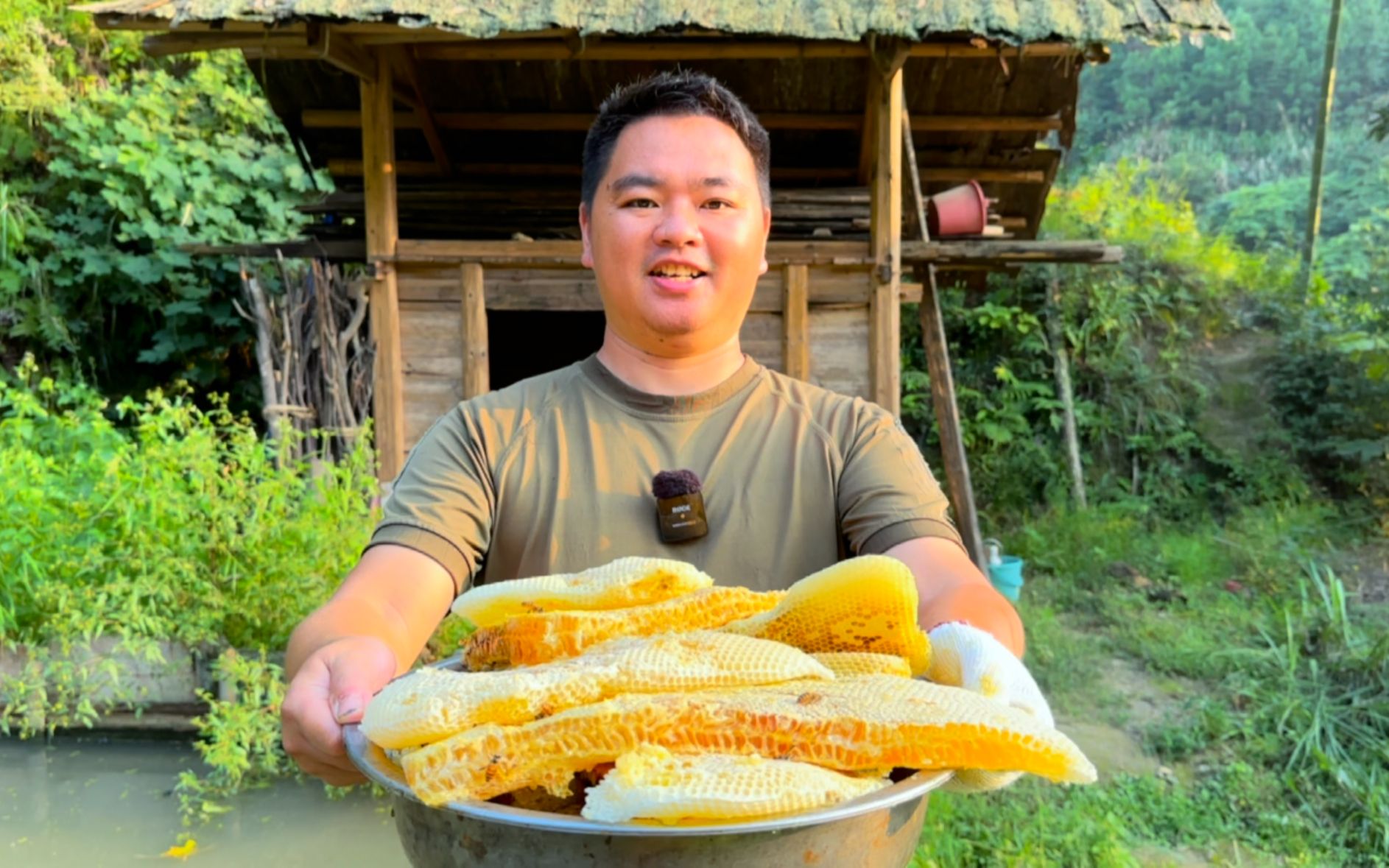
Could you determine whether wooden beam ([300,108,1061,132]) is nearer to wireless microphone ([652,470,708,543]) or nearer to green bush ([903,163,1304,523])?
green bush ([903,163,1304,523])

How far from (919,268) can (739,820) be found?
22.5 ft

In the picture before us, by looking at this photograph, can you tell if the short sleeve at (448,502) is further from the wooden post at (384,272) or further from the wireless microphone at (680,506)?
the wooden post at (384,272)

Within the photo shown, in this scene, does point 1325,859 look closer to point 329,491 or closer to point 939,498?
A: point 939,498

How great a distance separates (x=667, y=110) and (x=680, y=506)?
834 millimetres

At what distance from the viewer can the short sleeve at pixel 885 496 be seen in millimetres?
Answer: 1849

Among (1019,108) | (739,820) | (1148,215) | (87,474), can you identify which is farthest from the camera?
(1148,215)

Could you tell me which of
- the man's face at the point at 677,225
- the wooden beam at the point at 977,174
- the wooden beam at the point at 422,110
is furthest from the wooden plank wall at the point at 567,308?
the man's face at the point at 677,225

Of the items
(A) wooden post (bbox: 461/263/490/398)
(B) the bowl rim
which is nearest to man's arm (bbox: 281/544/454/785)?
(B) the bowl rim

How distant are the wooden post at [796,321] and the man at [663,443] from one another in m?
3.58

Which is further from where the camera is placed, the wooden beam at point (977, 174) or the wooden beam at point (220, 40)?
the wooden beam at point (977, 174)

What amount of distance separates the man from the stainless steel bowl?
30.8 inches

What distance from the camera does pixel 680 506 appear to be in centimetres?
188

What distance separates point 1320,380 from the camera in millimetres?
9977

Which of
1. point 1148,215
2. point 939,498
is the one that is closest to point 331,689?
point 939,498
